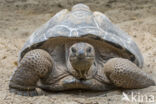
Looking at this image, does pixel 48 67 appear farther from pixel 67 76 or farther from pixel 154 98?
pixel 154 98

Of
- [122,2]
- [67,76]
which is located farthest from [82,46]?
[122,2]

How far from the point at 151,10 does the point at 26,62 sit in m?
4.75

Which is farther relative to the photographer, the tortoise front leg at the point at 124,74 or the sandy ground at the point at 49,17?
the tortoise front leg at the point at 124,74

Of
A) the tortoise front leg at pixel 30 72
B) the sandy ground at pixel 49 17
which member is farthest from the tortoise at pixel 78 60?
the sandy ground at pixel 49 17

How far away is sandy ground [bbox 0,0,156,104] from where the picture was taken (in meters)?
3.38

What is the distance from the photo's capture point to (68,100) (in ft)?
11.0

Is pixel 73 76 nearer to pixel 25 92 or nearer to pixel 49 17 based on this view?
pixel 25 92

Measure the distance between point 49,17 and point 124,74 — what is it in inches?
157

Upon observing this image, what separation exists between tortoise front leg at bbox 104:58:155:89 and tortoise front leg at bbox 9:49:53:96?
2.06 feet

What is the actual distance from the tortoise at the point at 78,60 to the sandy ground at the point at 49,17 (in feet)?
0.38

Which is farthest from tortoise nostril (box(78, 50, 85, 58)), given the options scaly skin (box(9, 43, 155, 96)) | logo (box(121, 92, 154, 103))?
logo (box(121, 92, 154, 103))

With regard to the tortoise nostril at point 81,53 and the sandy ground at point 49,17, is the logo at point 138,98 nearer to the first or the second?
the sandy ground at point 49,17

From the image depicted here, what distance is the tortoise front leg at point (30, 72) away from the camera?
359 centimetres

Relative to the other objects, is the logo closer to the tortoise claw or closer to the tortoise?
the tortoise
